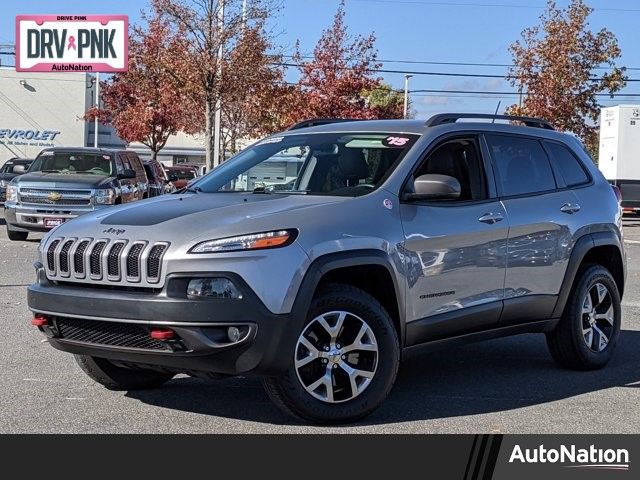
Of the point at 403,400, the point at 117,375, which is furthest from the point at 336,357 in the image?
the point at 117,375

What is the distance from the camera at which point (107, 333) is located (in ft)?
18.1

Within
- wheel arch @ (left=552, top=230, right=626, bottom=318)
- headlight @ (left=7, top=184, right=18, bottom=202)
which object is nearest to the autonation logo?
wheel arch @ (left=552, top=230, right=626, bottom=318)

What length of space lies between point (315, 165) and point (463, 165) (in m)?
1.03

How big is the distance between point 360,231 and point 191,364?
1.24 meters

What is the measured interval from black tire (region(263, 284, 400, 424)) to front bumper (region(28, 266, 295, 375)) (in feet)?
0.61

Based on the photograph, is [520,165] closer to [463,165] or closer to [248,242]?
[463,165]

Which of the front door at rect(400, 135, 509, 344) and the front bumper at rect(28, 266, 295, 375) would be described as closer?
the front bumper at rect(28, 266, 295, 375)

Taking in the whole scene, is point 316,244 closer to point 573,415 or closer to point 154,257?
point 154,257

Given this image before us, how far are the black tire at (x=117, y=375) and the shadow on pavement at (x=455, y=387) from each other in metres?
0.07

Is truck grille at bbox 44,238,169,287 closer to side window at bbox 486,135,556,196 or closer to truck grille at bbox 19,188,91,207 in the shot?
side window at bbox 486,135,556,196

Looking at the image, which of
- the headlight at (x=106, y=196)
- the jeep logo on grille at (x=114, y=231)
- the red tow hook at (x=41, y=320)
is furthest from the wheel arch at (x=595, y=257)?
the headlight at (x=106, y=196)

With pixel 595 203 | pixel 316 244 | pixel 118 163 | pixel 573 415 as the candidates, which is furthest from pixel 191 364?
pixel 118 163

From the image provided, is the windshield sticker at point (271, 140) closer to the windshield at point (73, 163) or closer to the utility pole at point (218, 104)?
the windshield at point (73, 163)

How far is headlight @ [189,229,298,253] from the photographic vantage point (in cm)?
531
